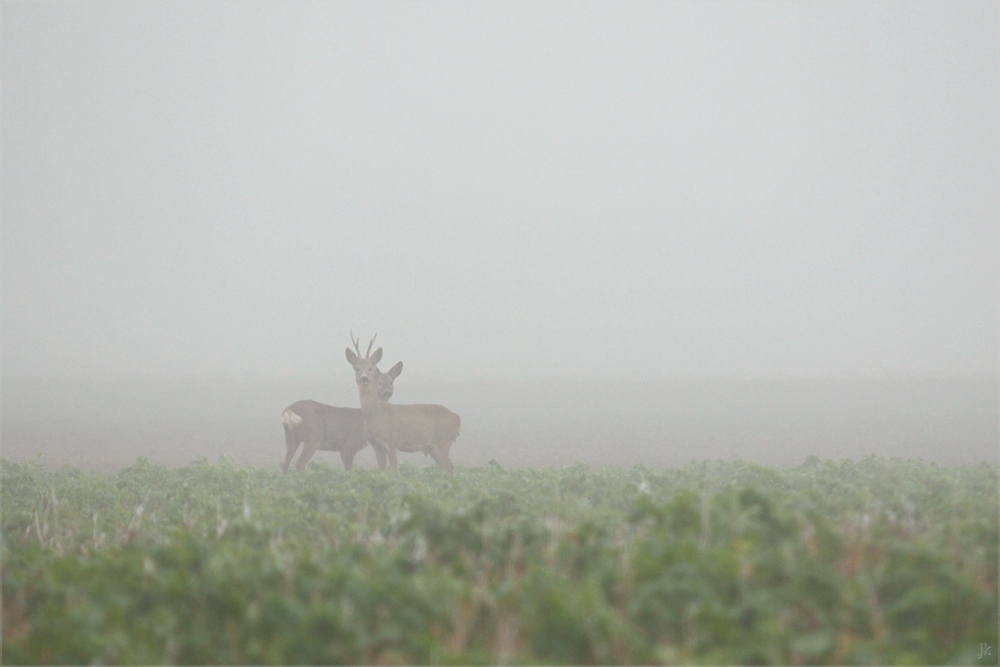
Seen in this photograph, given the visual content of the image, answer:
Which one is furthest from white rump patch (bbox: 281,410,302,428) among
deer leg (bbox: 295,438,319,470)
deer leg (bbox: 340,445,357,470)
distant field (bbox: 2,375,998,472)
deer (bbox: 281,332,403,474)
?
distant field (bbox: 2,375,998,472)

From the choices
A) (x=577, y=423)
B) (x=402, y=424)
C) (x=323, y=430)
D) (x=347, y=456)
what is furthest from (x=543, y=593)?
(x=577, y=423)

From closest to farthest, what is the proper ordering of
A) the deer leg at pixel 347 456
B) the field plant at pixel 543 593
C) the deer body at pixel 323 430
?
the field plant at pixel 543 593
the deer body at pixel 323 430
the deer leg at pixel 347 456

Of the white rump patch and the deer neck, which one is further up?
the deer neck

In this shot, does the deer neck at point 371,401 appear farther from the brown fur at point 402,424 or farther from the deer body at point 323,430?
the deer body at point 323,430

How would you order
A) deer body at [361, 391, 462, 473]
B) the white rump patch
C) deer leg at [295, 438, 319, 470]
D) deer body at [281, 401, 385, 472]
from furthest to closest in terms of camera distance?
deer body at [361, 391, 462, 473]
deer body at [281, 401, 385, 472]
the white rump patch
deer leg at [295, 438, 319, 470]

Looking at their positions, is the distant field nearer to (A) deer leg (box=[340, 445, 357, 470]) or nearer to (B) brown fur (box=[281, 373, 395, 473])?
(A) deer leg (box=[340, 445, 357, 470])

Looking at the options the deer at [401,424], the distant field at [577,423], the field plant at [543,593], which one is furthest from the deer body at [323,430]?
the field plant at [543,593]

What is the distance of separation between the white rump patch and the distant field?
5.84 metres

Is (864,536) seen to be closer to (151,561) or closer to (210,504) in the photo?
(151,561)

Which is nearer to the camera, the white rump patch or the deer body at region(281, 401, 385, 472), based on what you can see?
the white rump patch

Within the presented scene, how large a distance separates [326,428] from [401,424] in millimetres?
1731

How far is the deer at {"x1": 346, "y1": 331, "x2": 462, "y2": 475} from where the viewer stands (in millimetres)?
18344

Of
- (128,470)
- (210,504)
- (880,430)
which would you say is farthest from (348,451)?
(880,430)

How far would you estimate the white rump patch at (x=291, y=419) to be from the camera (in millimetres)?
17984
